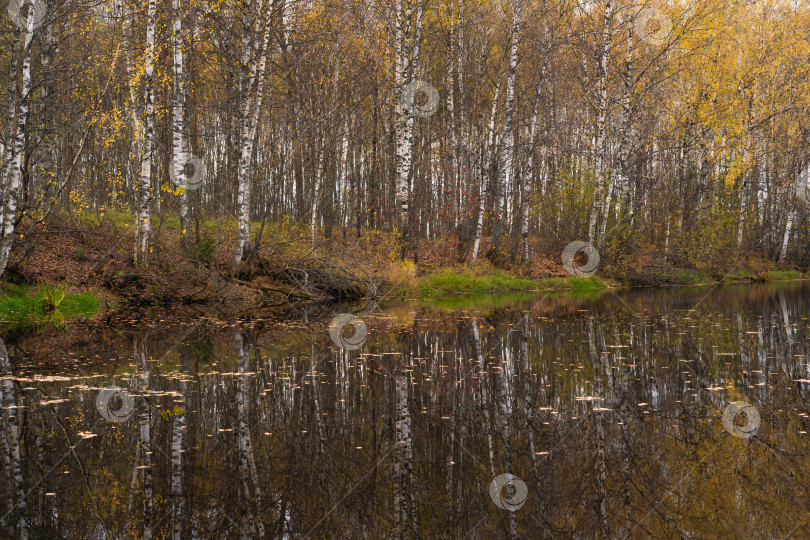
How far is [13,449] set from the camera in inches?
185

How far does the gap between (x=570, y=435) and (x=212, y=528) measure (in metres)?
2.90

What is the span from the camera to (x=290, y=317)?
14.0 meters

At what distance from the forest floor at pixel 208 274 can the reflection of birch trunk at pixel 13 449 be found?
22.1 feet

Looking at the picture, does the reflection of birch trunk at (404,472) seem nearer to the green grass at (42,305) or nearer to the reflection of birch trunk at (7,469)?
the reflection of birch trunk at (7,469)

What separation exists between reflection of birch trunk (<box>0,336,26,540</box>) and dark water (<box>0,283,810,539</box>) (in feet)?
0.08

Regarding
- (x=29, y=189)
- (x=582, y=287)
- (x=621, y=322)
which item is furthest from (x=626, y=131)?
(x=29, y=189)

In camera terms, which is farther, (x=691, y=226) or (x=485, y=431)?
(x=691, y=226)

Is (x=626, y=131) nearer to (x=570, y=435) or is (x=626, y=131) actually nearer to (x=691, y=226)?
(x=691, y=226)

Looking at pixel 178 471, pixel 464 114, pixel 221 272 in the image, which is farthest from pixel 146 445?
pixel 464 114

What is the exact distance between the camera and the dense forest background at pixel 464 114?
19.7 metres

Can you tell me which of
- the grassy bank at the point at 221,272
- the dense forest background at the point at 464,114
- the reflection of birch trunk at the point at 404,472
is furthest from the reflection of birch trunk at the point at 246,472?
the dense forest background at the point at 464,114

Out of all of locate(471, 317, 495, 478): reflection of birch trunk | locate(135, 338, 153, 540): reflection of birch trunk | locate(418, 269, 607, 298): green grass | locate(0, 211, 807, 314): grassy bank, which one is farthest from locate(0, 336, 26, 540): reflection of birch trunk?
locate(418, 269, 607, 298): green grass

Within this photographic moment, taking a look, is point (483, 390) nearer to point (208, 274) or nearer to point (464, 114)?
point (208, 274)

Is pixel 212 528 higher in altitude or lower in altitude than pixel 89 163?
lower
